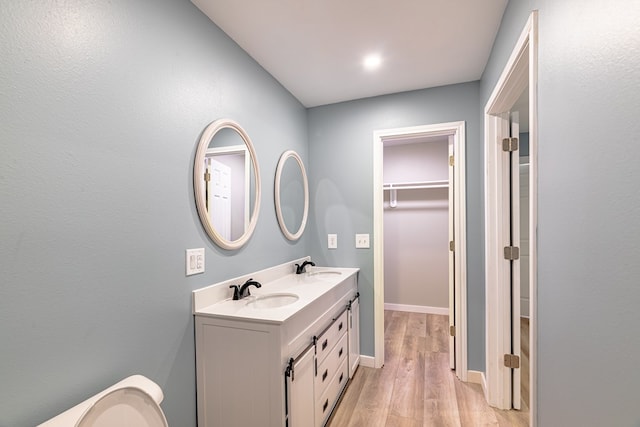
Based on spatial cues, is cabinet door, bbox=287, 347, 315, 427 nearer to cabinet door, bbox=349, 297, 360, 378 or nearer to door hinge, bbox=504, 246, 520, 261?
cabinet door, bbox=349, 297, 360, 378

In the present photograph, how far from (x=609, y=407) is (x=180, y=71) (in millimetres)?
1981

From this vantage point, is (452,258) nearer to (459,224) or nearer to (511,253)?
(459,224)

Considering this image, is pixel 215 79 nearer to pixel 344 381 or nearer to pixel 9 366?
pixel 9 366

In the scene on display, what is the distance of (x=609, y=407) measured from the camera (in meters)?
0.68

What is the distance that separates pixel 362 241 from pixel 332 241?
29cm

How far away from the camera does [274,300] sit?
1.87 metres

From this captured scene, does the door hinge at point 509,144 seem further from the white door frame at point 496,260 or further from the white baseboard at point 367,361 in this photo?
the white baseboard at point 367,361

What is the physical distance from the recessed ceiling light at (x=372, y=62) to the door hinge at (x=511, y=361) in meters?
2.27

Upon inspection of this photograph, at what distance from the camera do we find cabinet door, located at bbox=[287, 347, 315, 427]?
1417 millimetres

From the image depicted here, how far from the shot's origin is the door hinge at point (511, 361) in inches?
77.4

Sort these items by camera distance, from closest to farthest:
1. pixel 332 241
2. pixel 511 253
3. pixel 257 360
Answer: pixel 257 360, pixel 511 253, pixel 332 241

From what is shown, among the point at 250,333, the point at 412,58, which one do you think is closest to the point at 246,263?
the point at 250,333

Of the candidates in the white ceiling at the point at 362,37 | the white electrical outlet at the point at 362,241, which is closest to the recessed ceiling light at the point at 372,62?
the white ceiling at the point at 362,37

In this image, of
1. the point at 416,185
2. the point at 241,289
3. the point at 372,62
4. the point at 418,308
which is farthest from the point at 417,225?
the point at 241,289
